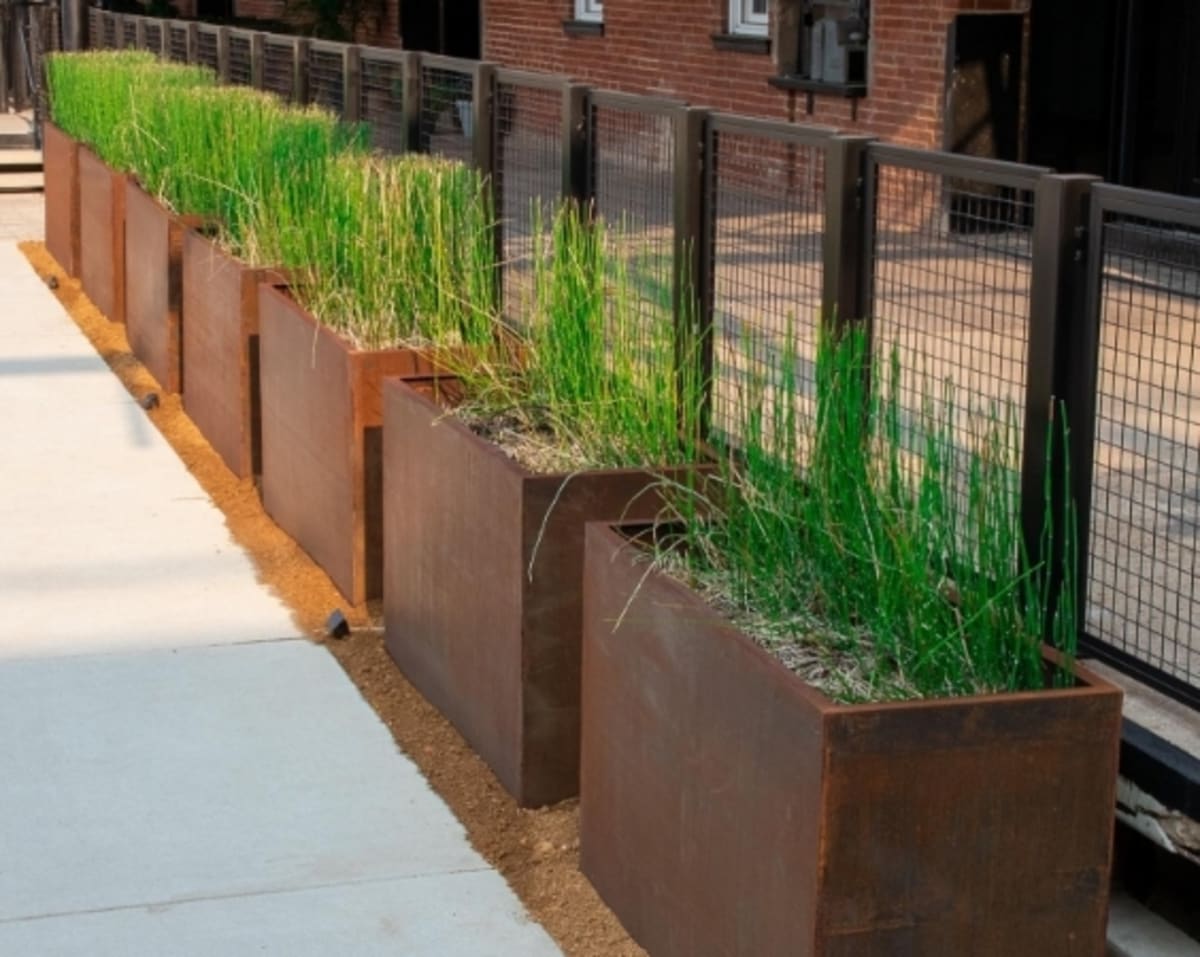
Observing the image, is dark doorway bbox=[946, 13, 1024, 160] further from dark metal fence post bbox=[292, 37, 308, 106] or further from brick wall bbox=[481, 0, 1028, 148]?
dark metal fence post bbox=[292, 37, 308, 106]

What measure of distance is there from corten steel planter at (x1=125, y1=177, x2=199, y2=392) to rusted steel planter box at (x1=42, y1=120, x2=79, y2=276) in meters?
2.10

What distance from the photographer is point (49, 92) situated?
1459cm

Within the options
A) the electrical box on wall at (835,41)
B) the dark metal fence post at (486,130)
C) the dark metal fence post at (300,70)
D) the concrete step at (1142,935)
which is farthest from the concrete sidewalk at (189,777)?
the electrical box on wall at (835,41)

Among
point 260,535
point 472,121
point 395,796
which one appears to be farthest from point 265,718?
point 472,121

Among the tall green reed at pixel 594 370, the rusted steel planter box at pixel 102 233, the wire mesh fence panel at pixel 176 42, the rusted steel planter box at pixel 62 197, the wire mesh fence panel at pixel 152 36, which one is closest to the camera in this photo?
the tall green reed at pixel 594 370

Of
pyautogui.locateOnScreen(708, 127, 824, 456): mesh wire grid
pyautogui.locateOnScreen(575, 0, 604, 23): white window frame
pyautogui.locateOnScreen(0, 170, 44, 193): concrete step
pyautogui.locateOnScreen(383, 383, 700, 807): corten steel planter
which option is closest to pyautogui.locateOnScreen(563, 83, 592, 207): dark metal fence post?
pyautogui.locateOnScreen(708, 127, 824, 456): mesh wire grid

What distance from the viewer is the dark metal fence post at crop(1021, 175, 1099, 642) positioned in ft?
14.3

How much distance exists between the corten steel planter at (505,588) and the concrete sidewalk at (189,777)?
22cm

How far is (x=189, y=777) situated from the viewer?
5.43 meters

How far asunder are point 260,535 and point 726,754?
157 inches

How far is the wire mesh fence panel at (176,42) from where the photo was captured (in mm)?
14195

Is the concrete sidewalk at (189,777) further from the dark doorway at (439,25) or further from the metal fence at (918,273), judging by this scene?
the dark doorway at (439,25)

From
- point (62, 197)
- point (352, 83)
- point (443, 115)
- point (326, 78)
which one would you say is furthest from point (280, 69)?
point (443, 115)

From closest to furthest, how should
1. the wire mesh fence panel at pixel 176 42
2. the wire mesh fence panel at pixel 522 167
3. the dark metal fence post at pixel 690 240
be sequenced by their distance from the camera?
the dark metal fence post at pixel 690 240 → the wire mesh fence panel at pixel 522 167 → the wire mesh fence panel at pixel 176 42
